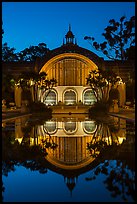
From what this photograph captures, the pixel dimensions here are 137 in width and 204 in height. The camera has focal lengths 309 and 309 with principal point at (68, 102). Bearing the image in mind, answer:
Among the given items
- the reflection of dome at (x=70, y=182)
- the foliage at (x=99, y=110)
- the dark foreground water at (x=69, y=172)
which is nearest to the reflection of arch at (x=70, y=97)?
the foliage at (x=99, y=110)

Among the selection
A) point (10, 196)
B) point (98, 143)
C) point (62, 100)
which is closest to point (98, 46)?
point (62, 100)

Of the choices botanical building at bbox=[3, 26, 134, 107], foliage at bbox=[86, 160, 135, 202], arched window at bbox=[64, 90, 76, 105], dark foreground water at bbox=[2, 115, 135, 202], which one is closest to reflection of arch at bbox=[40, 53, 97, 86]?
botanical building at bbox=[3, 26, 134, 107]

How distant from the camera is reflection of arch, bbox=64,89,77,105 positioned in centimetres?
4569

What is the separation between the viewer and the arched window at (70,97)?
45750 millimetres

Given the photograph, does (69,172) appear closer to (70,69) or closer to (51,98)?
(70,69)

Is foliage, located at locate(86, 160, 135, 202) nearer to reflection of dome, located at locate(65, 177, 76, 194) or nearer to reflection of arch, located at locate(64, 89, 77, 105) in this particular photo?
reflection of dome, located at locate(65, 177, 76, 194)

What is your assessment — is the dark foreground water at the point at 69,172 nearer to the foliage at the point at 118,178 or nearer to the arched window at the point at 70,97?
the foliage at the point at 118,178

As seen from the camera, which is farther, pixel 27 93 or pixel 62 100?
pixel 62 100

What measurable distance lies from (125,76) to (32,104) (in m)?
16.8

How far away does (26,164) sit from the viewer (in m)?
8.43

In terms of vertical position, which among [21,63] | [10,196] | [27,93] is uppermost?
[21,63]

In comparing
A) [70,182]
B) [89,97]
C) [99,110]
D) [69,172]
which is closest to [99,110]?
[99,110]

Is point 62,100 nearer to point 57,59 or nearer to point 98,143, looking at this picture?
point 57,59

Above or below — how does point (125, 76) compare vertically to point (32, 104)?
above
